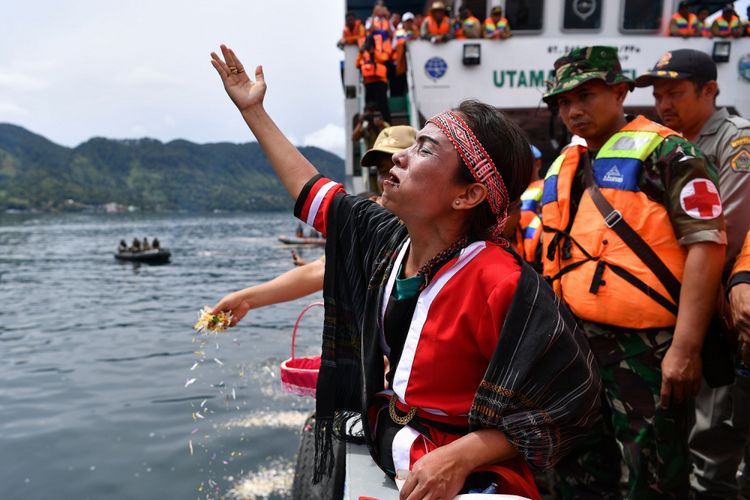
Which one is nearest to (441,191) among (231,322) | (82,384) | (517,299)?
(517,299)

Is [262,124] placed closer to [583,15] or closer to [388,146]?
[388,146]

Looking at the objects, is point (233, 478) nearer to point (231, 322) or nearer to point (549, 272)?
point (231, 322)

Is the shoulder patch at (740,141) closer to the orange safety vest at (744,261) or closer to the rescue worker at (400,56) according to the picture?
the orange safety vest at (744,261)

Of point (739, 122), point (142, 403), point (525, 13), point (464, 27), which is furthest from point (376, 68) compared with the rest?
point (739, 122)

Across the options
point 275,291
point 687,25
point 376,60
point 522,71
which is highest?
point 687,25

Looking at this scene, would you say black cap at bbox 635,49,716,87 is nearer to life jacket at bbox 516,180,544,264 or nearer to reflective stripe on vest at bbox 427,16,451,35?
life jacket at bbox 516,180,544,264

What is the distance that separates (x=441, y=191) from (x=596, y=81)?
1.33 metres

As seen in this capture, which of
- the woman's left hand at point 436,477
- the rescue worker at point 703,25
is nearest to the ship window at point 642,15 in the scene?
the rescue worker at point 703,25

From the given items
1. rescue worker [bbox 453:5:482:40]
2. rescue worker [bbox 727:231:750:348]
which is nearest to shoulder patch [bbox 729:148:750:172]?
rescue worker [bbox 727:231:750:348]

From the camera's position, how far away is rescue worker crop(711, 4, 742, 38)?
35.1ft

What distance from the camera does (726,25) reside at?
35.9 feet

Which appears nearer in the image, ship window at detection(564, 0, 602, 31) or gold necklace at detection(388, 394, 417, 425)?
gold necklace at detection(388, 394, 417, 425)

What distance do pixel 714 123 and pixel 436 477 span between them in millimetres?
2643

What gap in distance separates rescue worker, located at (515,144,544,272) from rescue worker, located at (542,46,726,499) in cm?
80
